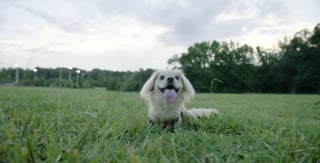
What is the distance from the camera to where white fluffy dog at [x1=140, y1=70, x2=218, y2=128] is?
304 centimetres

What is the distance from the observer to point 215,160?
1.30 meters

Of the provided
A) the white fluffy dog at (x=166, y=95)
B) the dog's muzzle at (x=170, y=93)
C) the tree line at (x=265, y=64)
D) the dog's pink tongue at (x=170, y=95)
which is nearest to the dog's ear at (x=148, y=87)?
the white fluffy dog at (x=166, y=95)

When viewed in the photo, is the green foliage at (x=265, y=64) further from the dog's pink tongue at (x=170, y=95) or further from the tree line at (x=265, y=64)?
the dog's pink tongue at (x=170, y=95)

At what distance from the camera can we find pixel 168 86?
3186 mm

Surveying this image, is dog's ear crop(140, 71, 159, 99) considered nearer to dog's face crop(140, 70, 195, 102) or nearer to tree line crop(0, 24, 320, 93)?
dog's face crop(140, 70, 195, 102)

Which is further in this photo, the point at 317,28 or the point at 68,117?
the point at 317,28

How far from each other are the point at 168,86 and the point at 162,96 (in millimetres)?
176

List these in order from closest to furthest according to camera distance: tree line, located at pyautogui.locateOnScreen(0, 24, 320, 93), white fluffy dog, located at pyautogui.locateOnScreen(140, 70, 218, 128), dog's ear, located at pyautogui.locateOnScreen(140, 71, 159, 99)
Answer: white fluffy dog, located at pyautogui.locateOnScreen(140, 70, 218, 128) < dog's ear, located at pyautogui.locateOnScreen(140, 71, 159, 99) < tree line, located at pyautogui.locateOnScreen(0, 24, 320, 93)

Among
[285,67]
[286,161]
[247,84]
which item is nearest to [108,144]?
[286,161]

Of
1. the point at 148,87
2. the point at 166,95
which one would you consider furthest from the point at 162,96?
the point at 148,87

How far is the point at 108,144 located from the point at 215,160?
0.72 m

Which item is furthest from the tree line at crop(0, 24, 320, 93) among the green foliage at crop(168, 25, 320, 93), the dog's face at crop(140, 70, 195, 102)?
the dog's face at crop(140, 70, 195, 102)

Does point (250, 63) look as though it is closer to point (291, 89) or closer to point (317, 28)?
point (291, 89)

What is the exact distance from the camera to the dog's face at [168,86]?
10.2ft
